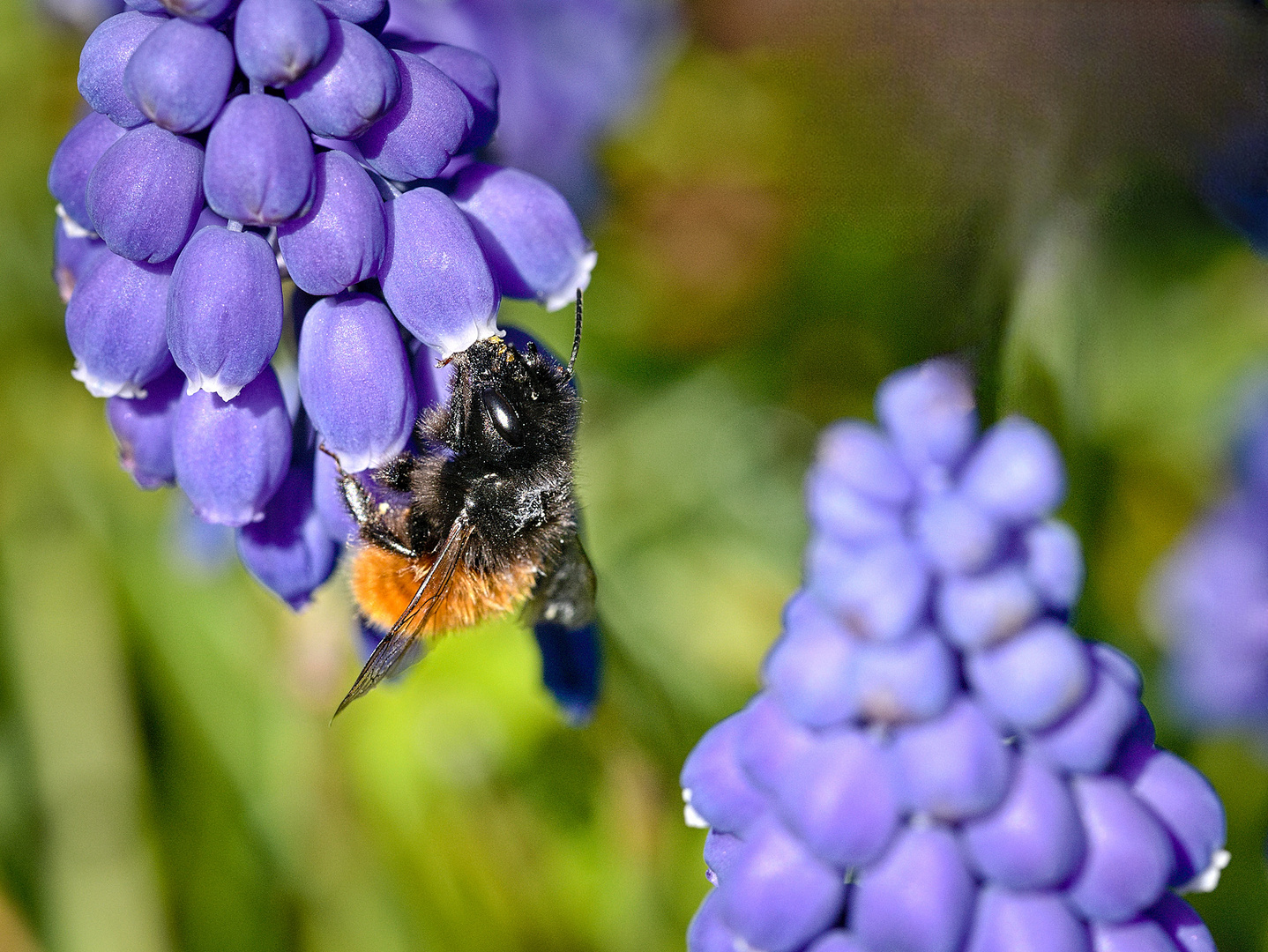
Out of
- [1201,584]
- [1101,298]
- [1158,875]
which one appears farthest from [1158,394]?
[1158,875]

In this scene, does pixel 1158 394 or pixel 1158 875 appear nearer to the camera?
pixel 1158 875

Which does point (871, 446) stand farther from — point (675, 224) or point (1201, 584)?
point (675, 224)

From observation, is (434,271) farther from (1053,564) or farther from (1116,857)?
(1116,857)

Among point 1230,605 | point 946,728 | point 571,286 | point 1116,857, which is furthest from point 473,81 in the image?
point 1230,605

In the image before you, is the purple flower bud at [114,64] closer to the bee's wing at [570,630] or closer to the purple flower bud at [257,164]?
the purple flower bud at [257,164]

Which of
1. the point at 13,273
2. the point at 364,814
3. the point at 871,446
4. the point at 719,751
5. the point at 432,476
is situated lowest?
the point at 364,814

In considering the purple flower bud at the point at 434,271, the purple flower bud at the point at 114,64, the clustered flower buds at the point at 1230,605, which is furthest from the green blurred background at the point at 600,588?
the purple flower bud at the point at 114,64
